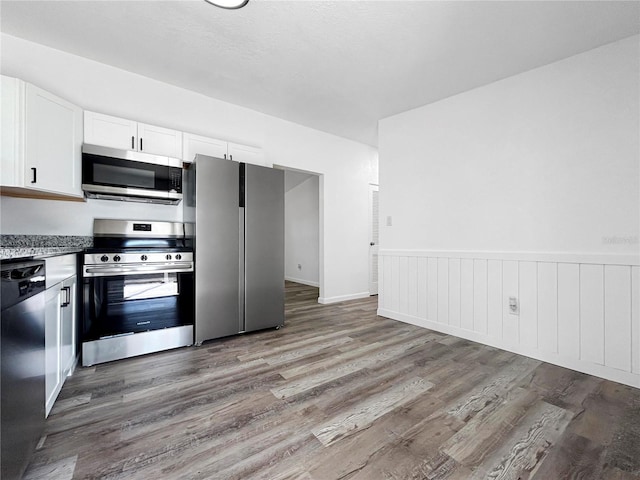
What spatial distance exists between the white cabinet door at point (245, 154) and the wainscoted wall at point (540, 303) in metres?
2.27

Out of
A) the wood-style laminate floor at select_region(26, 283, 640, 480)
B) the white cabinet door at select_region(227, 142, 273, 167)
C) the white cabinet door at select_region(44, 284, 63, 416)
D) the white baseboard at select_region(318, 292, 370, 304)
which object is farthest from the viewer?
the white baseboard at select_region(318, 292, 370, 304)

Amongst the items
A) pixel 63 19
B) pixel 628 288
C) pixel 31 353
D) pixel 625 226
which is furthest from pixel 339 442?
pixel 63 19

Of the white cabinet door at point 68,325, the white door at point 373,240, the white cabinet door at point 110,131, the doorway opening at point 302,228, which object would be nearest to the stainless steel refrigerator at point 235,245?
the white cabinet door at point 110,131

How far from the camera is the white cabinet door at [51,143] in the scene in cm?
201

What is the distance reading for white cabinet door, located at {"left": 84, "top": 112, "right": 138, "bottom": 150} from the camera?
96.4 inches

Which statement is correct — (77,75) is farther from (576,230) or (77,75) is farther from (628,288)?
(628,288)

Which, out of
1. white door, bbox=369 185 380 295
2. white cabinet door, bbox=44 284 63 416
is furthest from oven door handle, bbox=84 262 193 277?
white door, bbox=369 185 380 295

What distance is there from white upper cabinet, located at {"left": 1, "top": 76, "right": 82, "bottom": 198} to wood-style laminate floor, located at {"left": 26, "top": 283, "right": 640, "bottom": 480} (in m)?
1.48

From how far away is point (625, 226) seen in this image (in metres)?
2.10

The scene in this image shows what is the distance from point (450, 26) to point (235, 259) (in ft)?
9.00

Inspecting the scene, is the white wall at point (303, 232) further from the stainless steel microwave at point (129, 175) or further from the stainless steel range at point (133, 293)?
the stainless steel range at point (133, 293)

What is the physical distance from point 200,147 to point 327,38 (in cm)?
170

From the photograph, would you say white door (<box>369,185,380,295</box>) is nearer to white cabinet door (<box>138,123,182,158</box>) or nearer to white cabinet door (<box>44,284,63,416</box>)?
white cabinet door (<box>138,123,182,158</box>)

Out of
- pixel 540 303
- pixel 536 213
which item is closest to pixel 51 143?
pixel 536 213
